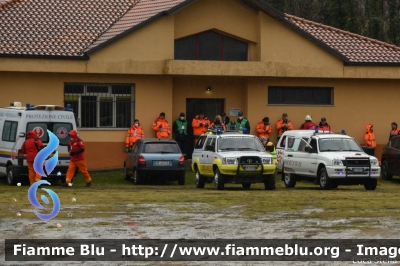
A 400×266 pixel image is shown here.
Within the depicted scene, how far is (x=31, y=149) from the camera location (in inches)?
1099

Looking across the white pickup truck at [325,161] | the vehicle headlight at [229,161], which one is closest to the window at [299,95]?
the white pickup truck at [325,161]

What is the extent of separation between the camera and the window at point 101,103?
3616cm

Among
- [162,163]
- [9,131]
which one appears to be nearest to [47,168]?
[9,131]

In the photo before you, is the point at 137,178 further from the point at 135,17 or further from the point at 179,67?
the point at 135,17

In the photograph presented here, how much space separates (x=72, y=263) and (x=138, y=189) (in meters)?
15.6

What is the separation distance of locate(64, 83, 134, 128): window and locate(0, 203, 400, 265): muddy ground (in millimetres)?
16734

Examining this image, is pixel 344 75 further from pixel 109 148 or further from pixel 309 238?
pixel 309 238

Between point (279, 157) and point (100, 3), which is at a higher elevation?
point (100, 3)

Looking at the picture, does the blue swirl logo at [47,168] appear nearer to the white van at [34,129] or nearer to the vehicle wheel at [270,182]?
the vehicle wheel at [270,182]

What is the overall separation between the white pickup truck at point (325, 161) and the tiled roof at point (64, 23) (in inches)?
339

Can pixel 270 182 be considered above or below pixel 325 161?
below

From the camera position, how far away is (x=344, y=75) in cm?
3800

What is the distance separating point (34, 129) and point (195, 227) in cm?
1312

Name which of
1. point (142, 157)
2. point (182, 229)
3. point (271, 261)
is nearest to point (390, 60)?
point (142, 157)
